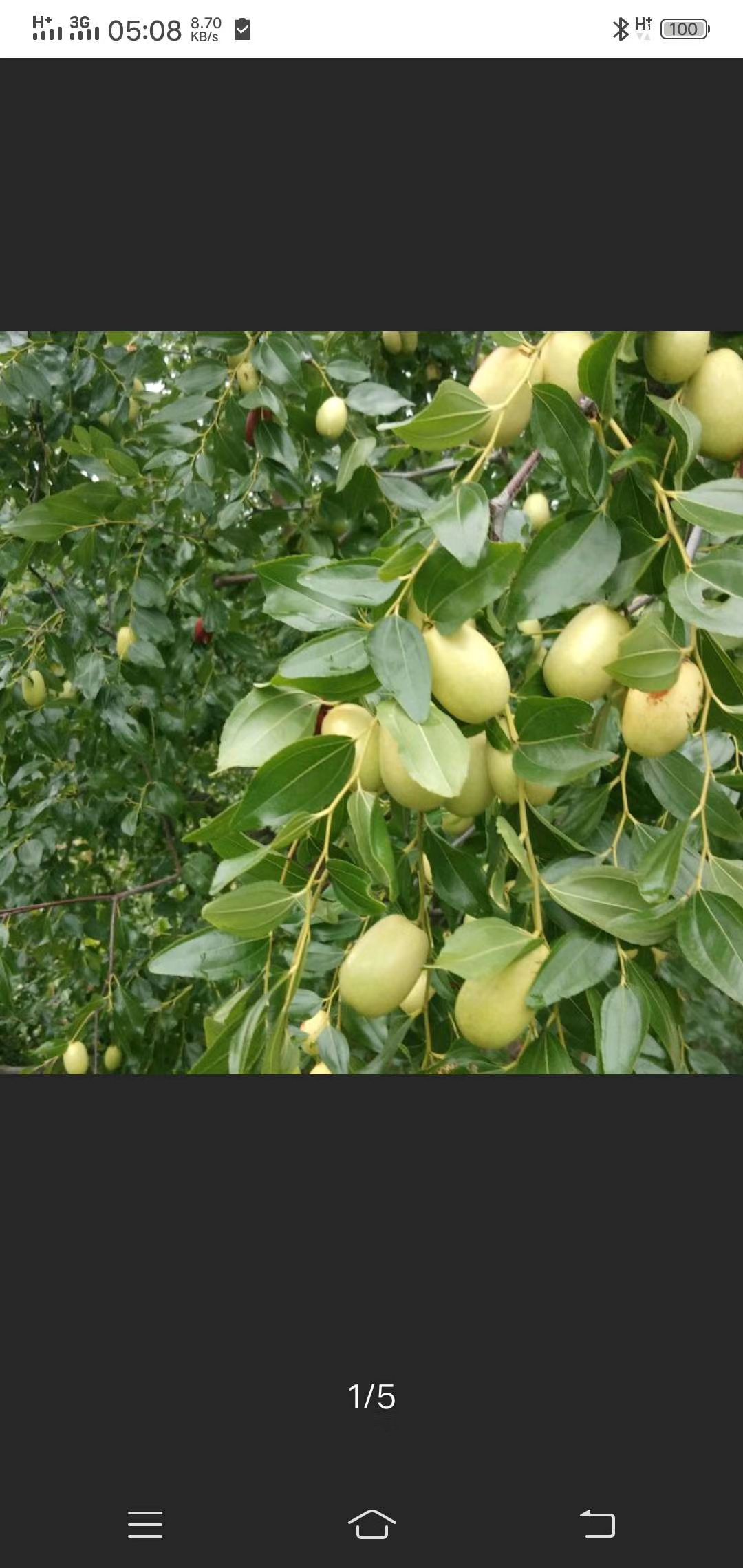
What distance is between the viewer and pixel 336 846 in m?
0.65

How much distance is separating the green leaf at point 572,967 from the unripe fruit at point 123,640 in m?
1.05

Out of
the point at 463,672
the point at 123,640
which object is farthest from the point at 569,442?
the point at 123,640

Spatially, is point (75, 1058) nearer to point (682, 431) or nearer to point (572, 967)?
point (572, 967)

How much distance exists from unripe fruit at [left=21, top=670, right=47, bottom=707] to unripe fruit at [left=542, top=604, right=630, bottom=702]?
3.84 ft

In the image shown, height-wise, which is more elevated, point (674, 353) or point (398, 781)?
point (674, 353)

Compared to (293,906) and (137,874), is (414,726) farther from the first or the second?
(137,874)

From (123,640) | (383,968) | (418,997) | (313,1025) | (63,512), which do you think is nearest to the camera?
(383,968)

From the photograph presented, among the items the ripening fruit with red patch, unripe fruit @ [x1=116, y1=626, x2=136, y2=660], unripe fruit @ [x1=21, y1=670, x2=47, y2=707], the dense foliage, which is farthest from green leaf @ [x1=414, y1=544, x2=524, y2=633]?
unripe fruit @ [x1=21, y1=670, x2=47, y2=707]

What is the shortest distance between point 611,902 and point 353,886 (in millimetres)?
133

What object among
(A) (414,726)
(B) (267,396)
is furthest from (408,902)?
(B) (267,396)

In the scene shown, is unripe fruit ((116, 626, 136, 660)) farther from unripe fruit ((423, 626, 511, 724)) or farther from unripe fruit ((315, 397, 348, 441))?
unripe fruit ((423, 626, 511, 724))

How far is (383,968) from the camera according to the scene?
592 millimetres
